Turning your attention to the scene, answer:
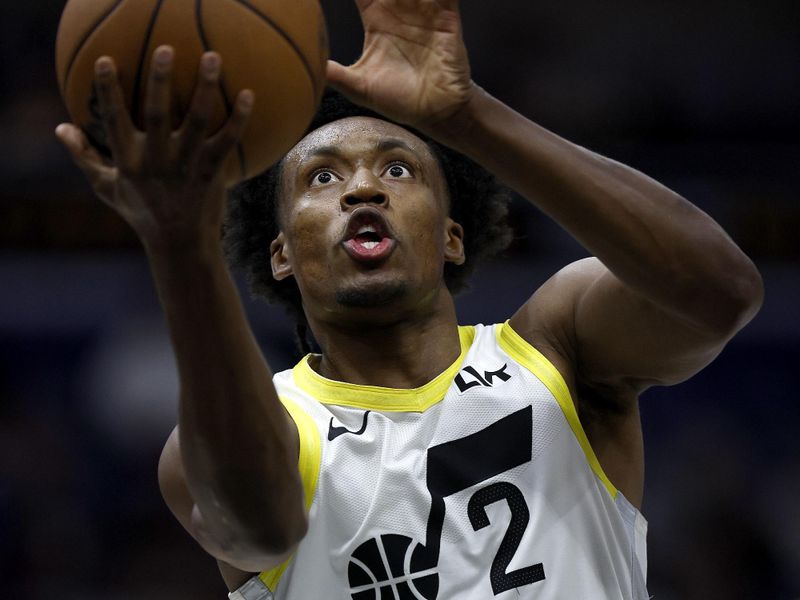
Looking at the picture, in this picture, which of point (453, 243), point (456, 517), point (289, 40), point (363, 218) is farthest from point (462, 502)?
point (289, 40)

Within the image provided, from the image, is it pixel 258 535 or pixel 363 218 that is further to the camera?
pixel 363 218

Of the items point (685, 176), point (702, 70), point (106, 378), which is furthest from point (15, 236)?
point (702, 70)

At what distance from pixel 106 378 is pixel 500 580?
15.6 ft

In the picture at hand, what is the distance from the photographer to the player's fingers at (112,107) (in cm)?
202

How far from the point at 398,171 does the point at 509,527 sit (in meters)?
0.98

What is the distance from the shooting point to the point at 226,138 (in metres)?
Result: 2.08

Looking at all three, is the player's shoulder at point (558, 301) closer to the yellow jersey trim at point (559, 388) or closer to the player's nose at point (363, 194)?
the yellow jersey trim at point (559, 388)

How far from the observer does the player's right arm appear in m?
2.04

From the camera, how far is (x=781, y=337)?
7.46m

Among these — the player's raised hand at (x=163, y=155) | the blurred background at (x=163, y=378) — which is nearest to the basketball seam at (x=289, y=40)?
the player's raised hand at (x=163, y=155)

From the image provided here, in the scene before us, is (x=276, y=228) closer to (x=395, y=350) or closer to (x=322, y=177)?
(x=322, y=177)

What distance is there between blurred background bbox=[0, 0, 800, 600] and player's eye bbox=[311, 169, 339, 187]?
3.72 metres

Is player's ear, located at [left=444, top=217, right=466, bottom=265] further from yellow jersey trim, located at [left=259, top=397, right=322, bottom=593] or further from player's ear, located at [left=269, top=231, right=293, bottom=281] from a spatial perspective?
yellow jersey trim, located at [left=259, top=397, right=322, bottom=593]

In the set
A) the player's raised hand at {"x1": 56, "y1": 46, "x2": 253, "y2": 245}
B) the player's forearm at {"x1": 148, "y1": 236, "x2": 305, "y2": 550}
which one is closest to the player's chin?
the player's forearm at {"x1": 148, "y1": 236, "x2": 305, "y2": 550}
